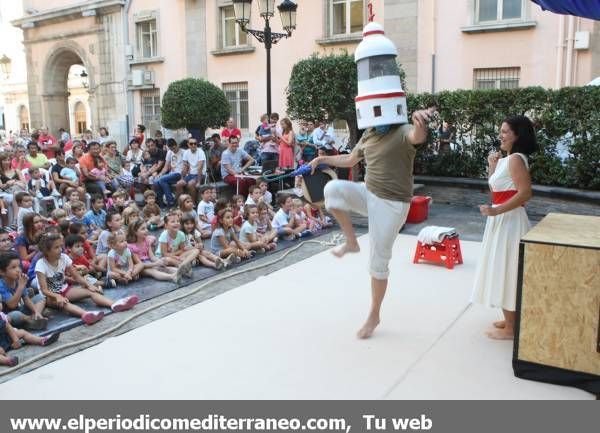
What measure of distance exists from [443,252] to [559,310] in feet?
9.32

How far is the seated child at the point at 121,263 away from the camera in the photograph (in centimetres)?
587

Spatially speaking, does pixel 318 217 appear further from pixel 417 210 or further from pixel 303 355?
pixel 303 355

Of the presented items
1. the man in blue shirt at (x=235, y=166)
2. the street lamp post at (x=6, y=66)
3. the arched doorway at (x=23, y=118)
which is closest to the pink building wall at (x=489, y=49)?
the man in blue shirt at (x=235, y=166)

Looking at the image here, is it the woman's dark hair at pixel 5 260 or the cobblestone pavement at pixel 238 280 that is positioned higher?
the woman's dark hair at pixel 5 260

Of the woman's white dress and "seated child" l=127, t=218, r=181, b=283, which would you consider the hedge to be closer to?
the woman's white dress

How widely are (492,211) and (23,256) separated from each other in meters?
4.53

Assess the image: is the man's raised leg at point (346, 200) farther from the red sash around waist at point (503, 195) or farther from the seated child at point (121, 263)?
the seated child at point (121, 263)

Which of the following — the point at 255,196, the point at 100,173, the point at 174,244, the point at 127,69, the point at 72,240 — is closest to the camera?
the point at 72,240

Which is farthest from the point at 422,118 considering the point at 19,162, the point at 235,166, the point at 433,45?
the point at 433,45

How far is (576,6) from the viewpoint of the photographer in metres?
4.14

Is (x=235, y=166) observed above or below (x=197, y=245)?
above

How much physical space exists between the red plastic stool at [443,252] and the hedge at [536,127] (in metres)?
3.87

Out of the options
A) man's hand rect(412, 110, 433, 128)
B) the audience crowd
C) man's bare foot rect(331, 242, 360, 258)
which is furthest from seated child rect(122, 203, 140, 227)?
man's hand rect(412, 110, 433, 128)

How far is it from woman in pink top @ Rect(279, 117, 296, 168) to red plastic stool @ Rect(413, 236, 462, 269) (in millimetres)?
5043
